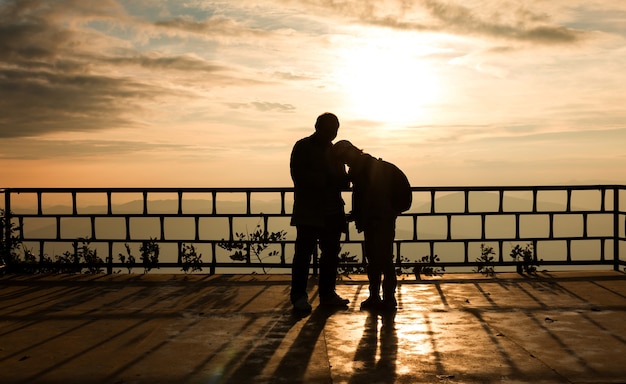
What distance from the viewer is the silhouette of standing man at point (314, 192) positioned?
310 inches

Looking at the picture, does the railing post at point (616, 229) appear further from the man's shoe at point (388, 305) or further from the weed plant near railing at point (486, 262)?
the man's shoe at point (388, 305)

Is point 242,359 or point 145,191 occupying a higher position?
point 145,191

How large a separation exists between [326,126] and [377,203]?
3.39ft

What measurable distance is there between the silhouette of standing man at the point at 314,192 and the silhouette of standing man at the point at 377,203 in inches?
6.3

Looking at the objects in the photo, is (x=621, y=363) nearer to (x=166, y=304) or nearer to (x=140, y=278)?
(x=166, y=304)

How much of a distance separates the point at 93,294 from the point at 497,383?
5754mm

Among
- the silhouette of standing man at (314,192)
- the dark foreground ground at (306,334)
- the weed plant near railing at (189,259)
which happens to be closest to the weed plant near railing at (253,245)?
the weed plant near railing at (189,259)

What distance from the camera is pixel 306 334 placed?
6.52 meters

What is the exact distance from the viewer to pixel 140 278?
1026 cm

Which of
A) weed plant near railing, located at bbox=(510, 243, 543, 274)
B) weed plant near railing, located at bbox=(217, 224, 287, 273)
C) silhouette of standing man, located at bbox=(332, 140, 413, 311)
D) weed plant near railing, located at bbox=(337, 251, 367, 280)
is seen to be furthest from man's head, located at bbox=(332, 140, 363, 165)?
weed plant near railing, located at bbox=(510, 243, 543, 274)

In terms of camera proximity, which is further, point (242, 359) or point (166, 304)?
point (166, 304)

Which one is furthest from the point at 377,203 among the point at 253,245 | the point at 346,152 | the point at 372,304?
the point at 253,245

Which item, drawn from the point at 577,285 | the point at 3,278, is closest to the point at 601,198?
the point at 577,285

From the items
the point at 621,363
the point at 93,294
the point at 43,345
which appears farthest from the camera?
the point at 93,294
